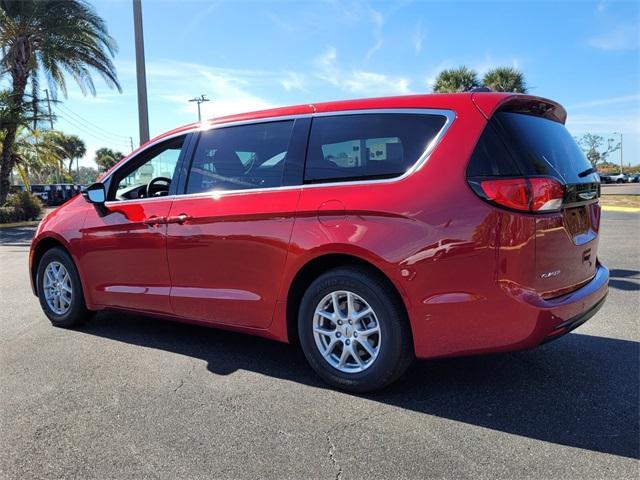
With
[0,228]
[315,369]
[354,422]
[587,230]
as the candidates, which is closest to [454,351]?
[354,422]

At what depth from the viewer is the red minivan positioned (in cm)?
290

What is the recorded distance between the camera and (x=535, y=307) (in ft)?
9.28

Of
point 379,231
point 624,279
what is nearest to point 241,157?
point 379,231

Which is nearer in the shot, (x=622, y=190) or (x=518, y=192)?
(x=518, y=192)

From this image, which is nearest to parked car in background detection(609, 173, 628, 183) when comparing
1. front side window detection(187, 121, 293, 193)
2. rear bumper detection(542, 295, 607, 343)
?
rear bumper detection(542, 295, 607, 343)

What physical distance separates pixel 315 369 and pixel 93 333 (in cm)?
248

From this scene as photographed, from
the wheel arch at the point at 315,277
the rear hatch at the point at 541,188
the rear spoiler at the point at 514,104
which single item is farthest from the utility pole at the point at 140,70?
the rear hatch at the point at 541,188

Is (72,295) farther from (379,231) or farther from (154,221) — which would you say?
(379,231)

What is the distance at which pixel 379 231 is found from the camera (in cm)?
311

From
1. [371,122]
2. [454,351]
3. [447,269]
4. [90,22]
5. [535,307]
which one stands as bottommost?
[454,351]

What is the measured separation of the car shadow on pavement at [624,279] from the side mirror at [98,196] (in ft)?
18.8

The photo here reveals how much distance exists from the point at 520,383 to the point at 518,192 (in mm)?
1347

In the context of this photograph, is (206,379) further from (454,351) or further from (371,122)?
(371,122)

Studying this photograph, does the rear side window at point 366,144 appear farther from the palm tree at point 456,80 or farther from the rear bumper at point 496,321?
the palm tree at point 456,80
